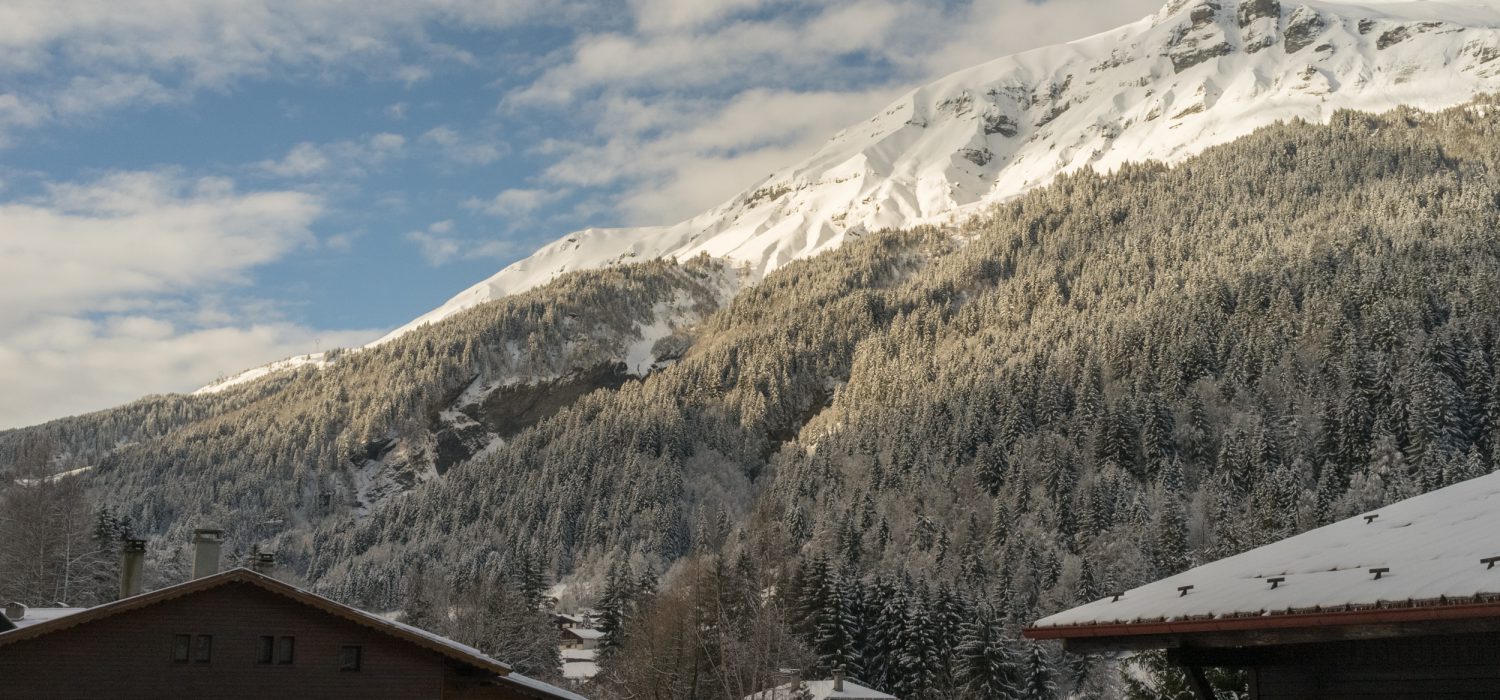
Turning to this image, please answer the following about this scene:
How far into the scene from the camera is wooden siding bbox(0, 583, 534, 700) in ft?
81.3

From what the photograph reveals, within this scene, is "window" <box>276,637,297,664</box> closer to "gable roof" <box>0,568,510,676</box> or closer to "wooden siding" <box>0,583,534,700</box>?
"wooden siding" <box>0,583,534,700</box>

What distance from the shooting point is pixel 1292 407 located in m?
127

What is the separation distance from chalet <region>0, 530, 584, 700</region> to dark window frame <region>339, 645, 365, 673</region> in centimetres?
2

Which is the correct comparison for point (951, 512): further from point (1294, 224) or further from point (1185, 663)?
point (1185, 663)

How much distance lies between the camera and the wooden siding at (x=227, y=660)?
81.3ft

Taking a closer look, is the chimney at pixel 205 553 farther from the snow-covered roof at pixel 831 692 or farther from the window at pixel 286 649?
the snow-covered roof at pixel 831 692

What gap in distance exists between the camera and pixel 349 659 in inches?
1062

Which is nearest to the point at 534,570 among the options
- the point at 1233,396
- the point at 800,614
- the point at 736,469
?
the point at 800,614

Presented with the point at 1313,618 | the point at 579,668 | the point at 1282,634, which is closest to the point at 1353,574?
the point at 1282,634

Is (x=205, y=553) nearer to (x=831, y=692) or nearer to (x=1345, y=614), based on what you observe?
(x=1345, y=614)

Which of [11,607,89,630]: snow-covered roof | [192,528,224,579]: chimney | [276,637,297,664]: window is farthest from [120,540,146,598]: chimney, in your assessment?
[276,637,297,664]: window

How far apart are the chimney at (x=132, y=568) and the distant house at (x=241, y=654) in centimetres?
295

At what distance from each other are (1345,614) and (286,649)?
23.2 m

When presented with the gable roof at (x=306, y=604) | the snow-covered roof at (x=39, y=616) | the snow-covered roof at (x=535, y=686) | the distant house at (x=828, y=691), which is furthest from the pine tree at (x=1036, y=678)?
the snow-covered roof at (x=39, y=616)
